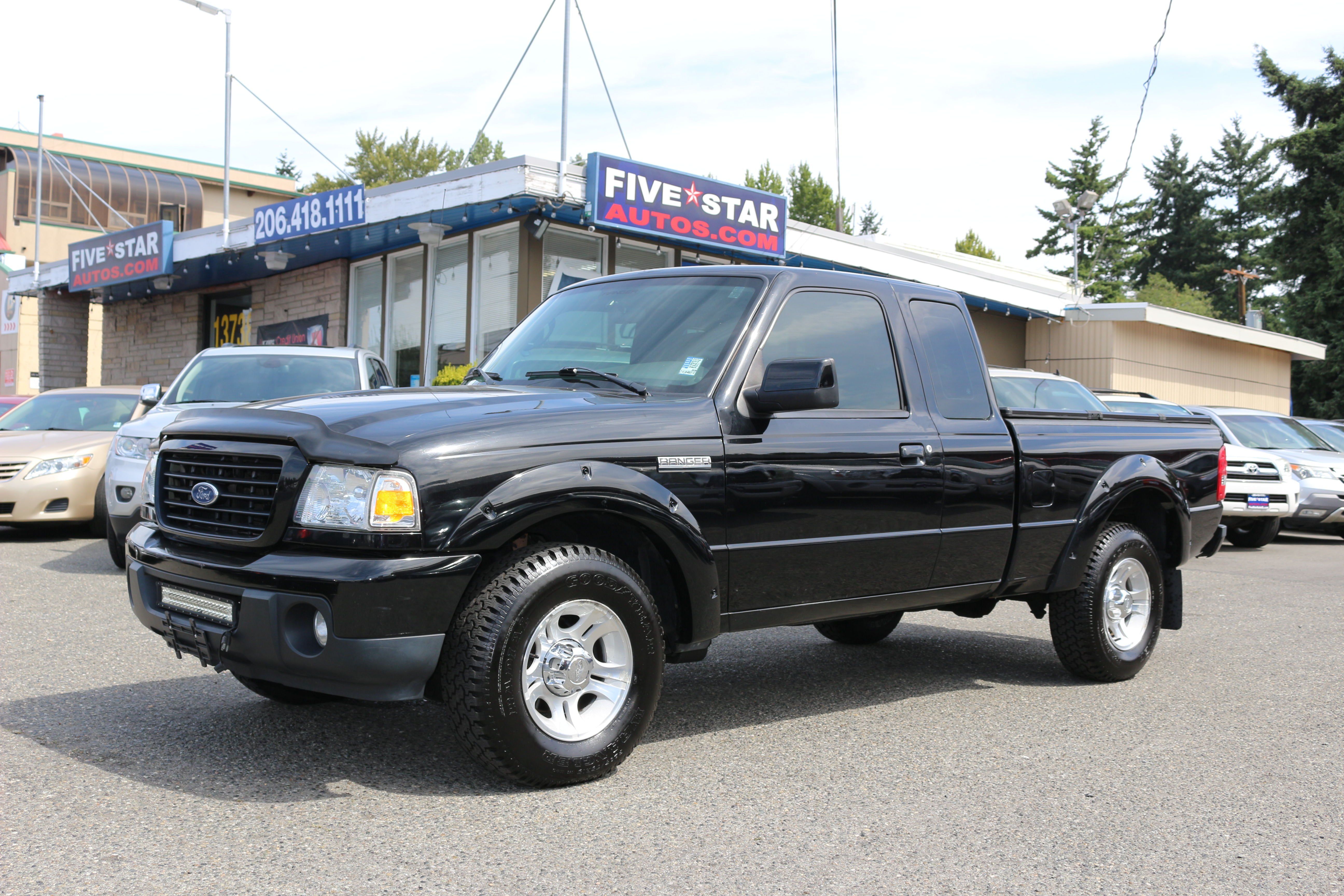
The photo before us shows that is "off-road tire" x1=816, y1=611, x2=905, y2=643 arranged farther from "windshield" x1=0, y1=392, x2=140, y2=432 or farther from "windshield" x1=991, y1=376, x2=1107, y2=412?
"windshield" x1=0, y1=392, x2=140, y2=432

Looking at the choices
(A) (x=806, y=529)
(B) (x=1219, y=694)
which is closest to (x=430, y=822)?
(A) (x=806, y=529)

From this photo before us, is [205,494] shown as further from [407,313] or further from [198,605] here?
[407,313]

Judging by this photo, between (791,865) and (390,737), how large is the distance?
6.40 feet

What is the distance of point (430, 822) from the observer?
3.65 m

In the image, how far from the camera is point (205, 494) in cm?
406

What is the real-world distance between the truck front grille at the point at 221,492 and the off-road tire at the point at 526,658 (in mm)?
755

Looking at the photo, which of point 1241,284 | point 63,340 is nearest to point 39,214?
point 63,340

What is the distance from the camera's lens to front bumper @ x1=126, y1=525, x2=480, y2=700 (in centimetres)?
360

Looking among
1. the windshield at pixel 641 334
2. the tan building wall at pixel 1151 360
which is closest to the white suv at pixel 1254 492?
the tan building wall at pixel 1151 360

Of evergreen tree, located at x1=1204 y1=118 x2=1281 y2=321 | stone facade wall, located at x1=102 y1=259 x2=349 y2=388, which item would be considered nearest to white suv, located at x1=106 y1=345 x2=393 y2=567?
stone facade wall, located at x1=102 y1=259 x2=349 y2=388

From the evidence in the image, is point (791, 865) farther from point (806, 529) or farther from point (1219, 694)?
point (1219, 694)

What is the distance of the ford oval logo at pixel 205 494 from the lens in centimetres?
403

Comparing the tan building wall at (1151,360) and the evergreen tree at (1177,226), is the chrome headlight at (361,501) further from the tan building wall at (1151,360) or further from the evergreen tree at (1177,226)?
the evergreen tree at (1177,226)

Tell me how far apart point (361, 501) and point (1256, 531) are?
13.8 metres
